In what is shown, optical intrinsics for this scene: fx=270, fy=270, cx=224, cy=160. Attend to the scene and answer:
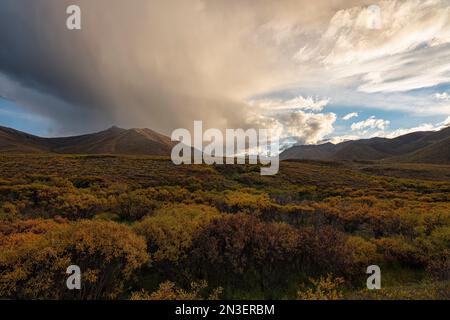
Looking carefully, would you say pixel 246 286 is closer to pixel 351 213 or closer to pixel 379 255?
pixel 379 255

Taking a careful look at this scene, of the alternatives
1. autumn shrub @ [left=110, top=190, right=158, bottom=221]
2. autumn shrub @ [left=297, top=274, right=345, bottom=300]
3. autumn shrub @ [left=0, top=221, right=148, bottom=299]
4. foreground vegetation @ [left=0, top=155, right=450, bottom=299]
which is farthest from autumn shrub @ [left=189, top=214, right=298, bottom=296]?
autumn shrub @ [left=110, top=190, right=158, bottom=221]

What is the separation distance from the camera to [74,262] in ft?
22.3

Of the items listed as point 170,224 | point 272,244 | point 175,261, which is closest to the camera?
point 175,261

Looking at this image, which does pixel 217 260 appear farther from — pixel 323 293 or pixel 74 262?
pixel 74 262

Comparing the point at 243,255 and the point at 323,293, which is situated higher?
the point at 243,255

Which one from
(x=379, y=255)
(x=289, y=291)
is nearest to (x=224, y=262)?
(x=289, y=291)

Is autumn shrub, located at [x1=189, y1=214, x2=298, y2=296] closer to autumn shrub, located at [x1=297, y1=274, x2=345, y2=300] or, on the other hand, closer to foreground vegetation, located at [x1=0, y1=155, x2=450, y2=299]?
foreground vegetation, located at [x1=0, y1=155, x2=450, y2=299]

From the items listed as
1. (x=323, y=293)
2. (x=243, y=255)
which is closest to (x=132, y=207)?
(x=243, y=255)

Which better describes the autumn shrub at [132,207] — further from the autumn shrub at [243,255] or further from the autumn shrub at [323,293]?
the autumn shrub at [323,293]

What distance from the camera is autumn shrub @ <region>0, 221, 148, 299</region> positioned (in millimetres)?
6020

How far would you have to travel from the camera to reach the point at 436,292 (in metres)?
6.32

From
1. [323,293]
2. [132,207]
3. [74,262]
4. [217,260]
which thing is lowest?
[323,293]
